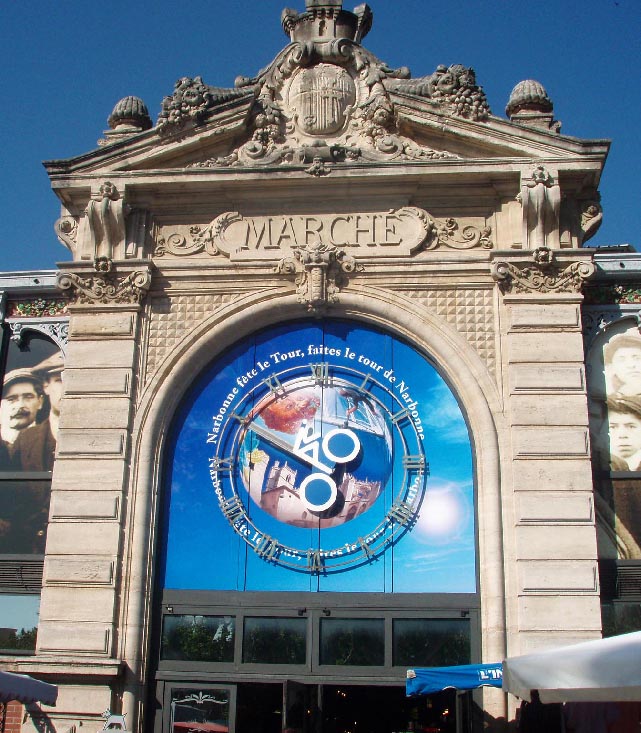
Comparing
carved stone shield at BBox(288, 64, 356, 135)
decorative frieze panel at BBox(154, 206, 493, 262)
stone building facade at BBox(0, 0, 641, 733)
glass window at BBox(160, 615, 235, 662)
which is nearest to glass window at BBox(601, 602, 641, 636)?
stone building facade at BBox(0, 0, 641, 733)

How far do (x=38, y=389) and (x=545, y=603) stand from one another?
869 centimetres

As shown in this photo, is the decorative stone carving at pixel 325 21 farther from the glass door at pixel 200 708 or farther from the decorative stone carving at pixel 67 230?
the glass door at pixel 200 708

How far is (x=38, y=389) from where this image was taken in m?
16.9

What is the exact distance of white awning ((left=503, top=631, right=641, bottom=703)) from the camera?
7781 millimetres

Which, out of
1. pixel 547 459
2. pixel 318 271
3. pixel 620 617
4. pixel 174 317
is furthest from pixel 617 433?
pixel 174 317

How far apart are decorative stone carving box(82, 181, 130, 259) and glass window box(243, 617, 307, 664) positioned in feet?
20.3

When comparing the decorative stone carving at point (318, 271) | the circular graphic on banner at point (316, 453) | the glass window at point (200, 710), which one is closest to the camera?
the glass window at point (200, 710)

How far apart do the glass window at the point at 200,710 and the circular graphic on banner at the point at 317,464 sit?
2068 mm

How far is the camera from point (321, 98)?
55.4 feet

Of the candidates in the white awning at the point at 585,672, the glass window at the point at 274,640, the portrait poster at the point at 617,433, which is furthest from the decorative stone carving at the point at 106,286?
the white awning at the point at 585,672

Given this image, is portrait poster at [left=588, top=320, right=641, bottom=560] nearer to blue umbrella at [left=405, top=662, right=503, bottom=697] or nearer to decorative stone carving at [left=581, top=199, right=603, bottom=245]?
decorative stone carving at [left=581, top=199, right=603, bottom=245]

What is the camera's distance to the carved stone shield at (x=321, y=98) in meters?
16.8

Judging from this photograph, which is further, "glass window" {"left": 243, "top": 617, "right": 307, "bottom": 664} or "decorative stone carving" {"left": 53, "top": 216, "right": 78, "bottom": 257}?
"decorative stone carving" {"left": 53, "top": 216, "right": 78, "bottom": 257}

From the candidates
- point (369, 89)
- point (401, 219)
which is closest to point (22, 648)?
point (401, 219)
